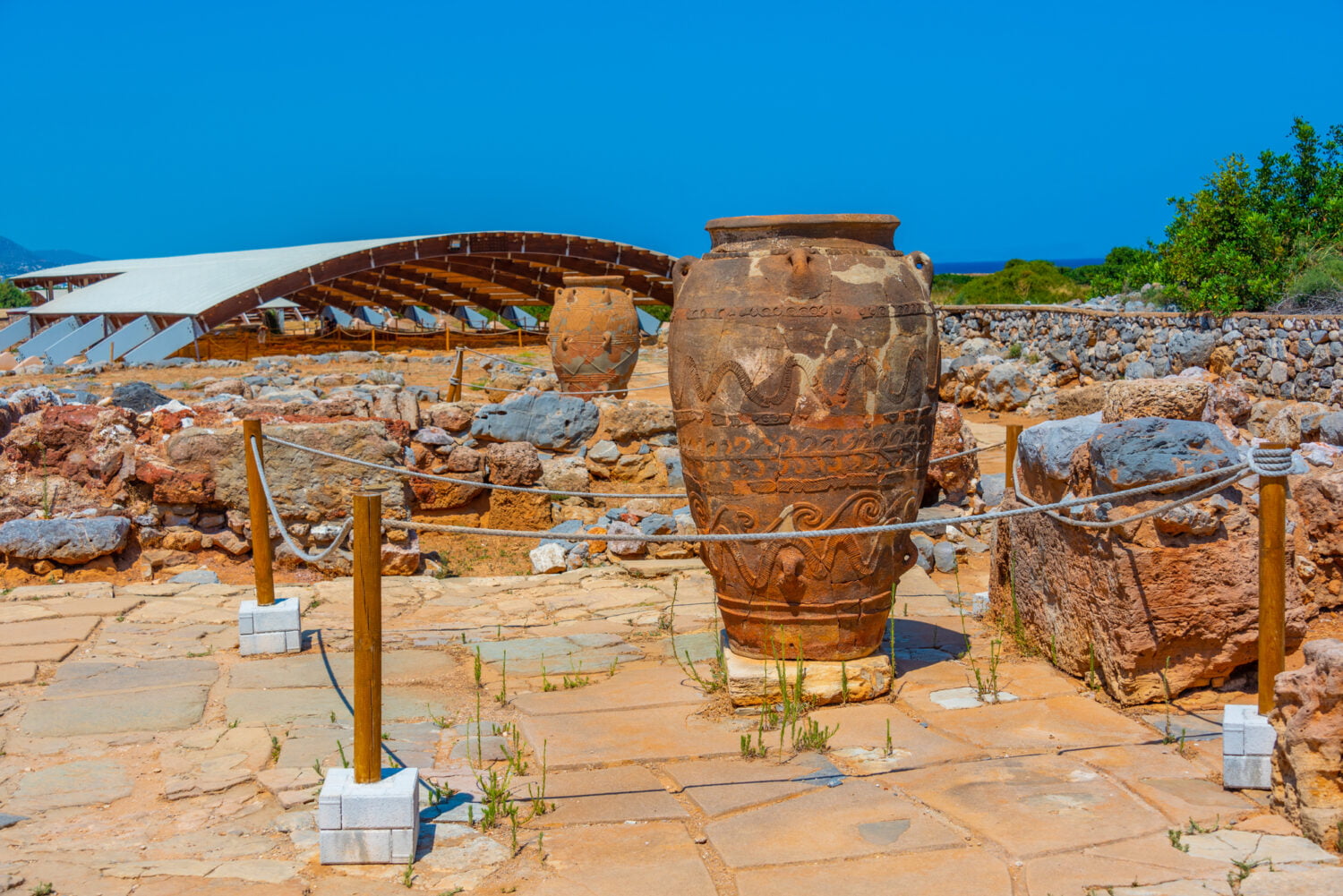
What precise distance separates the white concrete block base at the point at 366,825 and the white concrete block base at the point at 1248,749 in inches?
90.3

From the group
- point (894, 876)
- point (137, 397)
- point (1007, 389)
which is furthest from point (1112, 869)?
point (1007, 389)

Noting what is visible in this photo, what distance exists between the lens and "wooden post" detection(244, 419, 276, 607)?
16.0 feet

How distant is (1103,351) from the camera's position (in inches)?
631

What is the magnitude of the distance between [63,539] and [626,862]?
494 centimetres

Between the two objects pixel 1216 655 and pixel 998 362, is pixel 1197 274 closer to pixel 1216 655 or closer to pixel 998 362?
pixel 998 362

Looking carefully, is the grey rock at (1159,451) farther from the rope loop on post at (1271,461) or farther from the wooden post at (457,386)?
the wooden post at (457,386)

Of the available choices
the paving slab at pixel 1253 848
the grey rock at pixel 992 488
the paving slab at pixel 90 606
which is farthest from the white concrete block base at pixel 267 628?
the grey rock at pixel 992 488

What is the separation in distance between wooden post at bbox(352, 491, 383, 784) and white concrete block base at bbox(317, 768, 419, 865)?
8 cm

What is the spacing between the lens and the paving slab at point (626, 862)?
2.75 meters

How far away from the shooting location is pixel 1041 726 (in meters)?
3.88

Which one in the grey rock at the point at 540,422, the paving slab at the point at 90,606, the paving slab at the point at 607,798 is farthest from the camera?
the grey rock at the point at 540,422

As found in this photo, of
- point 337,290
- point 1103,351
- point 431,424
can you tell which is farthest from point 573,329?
point 337,290

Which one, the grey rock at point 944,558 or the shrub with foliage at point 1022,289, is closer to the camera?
the grey rock at point 944,558

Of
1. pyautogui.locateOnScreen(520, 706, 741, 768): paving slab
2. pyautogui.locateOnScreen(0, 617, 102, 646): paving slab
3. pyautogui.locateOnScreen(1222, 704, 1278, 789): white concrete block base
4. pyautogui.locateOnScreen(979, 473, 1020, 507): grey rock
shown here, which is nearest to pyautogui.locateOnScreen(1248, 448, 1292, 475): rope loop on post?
pyautogui.locateOnScreen(1222, 704, 1278, 789): white concrete block base
